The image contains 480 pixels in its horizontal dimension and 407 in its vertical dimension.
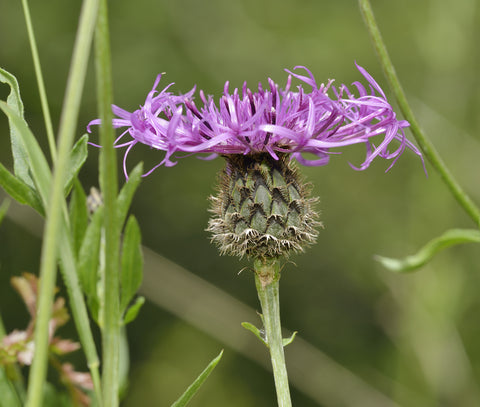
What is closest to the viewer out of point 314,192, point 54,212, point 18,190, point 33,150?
point 54,212

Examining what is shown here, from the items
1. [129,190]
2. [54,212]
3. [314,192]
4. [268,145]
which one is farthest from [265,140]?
[314,192]

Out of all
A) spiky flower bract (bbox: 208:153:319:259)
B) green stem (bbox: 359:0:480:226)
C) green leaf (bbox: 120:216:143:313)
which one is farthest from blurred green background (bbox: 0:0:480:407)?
green stem (bbox: 359:0:480:226)

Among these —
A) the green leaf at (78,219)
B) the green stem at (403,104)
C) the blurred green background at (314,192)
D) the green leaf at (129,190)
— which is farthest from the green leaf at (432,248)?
the blurred green background at (314,192)

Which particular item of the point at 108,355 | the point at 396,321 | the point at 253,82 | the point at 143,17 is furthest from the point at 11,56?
the point at 108,355

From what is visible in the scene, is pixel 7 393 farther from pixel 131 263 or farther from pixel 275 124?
pixel 275 124

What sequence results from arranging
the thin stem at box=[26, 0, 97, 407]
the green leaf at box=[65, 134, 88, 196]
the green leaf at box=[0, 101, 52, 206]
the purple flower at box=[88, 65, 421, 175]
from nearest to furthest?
1. the thin stem at box=[26, 0, 97, 407]
2. the green leaf at box=[0, 101, 52, 206]
3. the green leaf at box=[65, 134, 88, 196]
4. the purple flower at box=[88, 65, 421, 175]

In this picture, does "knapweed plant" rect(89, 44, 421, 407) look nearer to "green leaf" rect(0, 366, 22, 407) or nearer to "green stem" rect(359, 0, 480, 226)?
"green stem" rect(359, 0, 480, 226)
